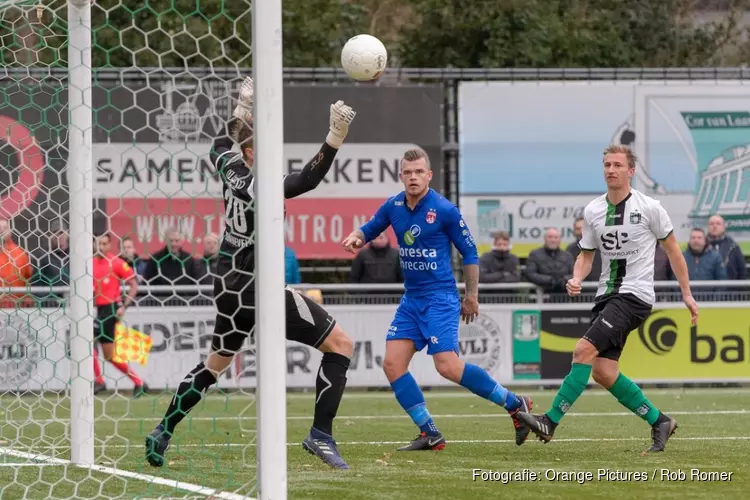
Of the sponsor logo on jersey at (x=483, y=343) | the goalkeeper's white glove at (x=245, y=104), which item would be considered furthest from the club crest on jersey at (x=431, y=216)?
the sponsor logo on jersey at (x=483, y=343)

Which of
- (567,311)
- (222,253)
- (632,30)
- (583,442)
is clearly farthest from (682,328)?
(632,30)

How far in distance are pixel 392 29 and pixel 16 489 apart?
21.3 meters

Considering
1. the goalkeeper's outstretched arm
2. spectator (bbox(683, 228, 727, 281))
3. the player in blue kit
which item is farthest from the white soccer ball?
spectator (bbox(683, 228, 727, 281))

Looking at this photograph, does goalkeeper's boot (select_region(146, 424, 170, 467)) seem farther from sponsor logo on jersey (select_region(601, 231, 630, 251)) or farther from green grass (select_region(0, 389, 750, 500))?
sponsor logo on jersey (select_region(601, 231, 630, 251))

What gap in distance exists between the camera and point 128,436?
9.65m

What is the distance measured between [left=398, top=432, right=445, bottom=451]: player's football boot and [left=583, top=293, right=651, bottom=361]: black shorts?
120 cm

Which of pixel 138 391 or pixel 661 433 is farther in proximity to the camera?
pixel 138 391

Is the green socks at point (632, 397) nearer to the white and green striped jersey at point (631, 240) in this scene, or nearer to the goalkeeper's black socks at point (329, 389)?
the white and green striped jersey at point (631, 240)

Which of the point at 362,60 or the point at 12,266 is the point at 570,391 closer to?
the point at 362,60

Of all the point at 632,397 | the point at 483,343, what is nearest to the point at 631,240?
the point at 632,397

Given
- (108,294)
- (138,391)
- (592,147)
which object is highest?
(592,147)

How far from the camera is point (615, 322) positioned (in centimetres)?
848

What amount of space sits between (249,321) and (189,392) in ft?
2.49

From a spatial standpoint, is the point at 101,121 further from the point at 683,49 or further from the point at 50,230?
the point at 683,49
